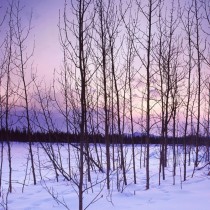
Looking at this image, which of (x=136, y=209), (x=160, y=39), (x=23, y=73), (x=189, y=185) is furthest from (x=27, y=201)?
(x=160, y=39)

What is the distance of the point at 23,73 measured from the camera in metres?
11.7

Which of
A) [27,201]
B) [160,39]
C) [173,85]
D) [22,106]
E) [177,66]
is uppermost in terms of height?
[160,39]

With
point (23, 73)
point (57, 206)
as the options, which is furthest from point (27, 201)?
point (23, 73)

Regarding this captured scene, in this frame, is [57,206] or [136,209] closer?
[136,209]

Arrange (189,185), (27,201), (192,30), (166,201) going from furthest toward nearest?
(192,30), (189,185), (27,201), (166,201)

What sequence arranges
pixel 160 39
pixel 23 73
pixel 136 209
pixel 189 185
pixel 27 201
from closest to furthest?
pixel 136 209 < pixel 27 201 < pixel 189 185 < pixel 160 39 < pixel 23 73

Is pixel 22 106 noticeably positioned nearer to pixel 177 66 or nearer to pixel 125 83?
pixel 125 83

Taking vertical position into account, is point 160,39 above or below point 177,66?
above

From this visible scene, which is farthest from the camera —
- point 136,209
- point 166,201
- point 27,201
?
point 27,201

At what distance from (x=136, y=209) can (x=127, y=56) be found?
19.4 feet

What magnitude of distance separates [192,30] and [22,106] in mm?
7094

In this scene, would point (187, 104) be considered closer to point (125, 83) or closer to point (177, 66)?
point (177, 66)

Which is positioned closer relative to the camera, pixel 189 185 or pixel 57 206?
pixel 57 206

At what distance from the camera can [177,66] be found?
10.6 metres
